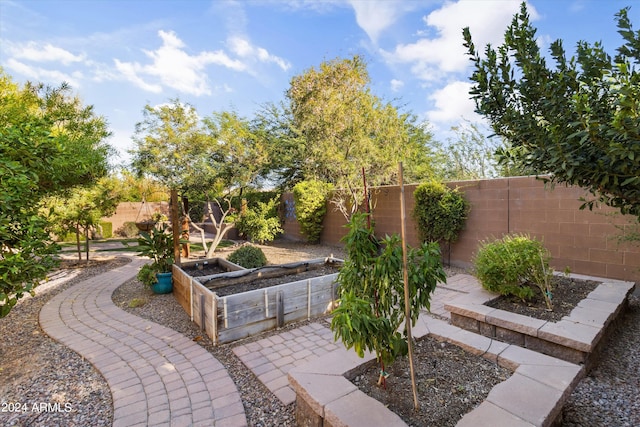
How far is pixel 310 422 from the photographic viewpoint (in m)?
1.84

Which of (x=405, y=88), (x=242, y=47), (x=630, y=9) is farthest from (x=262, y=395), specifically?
(x=405, y=88)

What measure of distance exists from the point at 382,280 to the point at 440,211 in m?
4.87

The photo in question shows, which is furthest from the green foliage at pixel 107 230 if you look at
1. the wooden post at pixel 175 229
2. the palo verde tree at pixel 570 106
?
the palo verde tree at pixel 570 106

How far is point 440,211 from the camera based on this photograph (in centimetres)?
616

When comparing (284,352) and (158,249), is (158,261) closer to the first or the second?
(158,249)

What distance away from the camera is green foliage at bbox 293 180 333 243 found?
30.6 feet

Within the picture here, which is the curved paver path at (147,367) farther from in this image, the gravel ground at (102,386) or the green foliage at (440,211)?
the green foliage at (440,211)

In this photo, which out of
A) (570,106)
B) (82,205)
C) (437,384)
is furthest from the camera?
(82,205)

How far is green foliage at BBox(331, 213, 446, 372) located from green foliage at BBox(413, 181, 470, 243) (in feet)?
15.1

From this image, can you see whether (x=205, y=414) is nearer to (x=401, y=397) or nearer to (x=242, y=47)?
(x=401, y=397)

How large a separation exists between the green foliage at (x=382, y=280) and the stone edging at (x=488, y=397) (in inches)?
12.1

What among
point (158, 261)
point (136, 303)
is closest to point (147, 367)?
point (136, 303)

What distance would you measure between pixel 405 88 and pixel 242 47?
216 inches

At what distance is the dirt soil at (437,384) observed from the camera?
1.72 metres
